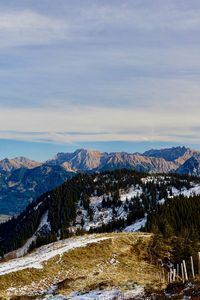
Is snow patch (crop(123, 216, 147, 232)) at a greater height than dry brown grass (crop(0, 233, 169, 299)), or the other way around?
dry brown grass (crop(0, 233, 169, 299))

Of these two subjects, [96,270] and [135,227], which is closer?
[96,270]

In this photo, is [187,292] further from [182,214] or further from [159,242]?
[182,214]

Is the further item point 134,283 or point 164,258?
point 164,258

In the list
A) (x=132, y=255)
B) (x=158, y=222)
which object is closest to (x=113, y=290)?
(x=132, y=255)

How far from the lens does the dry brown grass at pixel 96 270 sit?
47938 mm

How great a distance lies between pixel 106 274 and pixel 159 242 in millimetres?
20811

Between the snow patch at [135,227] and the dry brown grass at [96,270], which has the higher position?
the dry brown grass at [96,270]

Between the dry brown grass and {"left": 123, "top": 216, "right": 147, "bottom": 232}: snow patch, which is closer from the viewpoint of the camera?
the dry brown grass

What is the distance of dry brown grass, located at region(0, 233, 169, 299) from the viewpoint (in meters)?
47.9

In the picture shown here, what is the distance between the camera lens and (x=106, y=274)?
55.6 m

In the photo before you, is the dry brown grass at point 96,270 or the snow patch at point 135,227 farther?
the snow patch at point 135,227

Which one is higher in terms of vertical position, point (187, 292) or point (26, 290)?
point (187, 292)

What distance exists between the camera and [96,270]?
58.9m

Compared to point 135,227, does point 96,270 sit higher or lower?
higher
